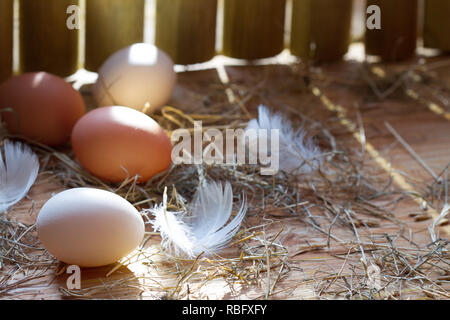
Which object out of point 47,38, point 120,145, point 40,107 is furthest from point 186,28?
point 120,145

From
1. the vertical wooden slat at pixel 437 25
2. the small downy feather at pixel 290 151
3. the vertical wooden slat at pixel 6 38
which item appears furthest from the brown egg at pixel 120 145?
the vertical wooden slat at pixel 437 25

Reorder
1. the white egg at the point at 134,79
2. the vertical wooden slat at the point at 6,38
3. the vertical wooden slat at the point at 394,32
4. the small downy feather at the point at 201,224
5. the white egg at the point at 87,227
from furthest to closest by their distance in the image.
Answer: the vertical wooden slat at the point at 394,32 → the vertical wooden slat at the point at 6,38 → the white egg at the point at 134,79 → the small downy feather at the point at 201,224 → the white egg at the point at 87,227

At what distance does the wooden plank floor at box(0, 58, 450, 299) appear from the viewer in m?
1.43

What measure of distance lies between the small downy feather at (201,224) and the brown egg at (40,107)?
1.60 ft

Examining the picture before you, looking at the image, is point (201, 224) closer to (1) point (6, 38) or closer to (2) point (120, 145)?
(2) point (120, 145)

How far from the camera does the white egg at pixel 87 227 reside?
1.40m

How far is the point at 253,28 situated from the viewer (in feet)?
8.94

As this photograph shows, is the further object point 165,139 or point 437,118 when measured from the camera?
point 437,118

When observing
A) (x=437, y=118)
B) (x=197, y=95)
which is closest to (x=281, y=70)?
(x=197, y=95)

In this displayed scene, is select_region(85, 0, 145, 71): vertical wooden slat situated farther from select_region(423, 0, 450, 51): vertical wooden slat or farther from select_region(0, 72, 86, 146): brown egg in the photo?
select_region(423, 0, 450, 51): vertical wooden slat

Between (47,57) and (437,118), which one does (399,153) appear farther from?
(47,57)

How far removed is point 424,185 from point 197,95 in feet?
2.81

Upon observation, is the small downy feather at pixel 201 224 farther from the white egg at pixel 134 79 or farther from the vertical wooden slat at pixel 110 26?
the vertical wooden slat at pixel 110 26
